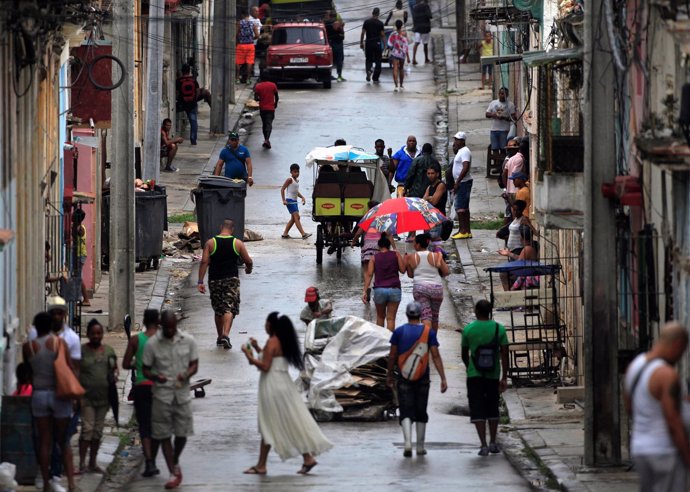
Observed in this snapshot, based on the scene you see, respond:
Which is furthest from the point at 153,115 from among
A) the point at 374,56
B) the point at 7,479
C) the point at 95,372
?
the point at 7,479

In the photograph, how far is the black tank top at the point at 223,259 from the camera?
22.8m

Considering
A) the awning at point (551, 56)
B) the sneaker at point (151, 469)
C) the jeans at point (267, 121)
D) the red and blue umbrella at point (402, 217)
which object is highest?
the awning at point (551, 56)

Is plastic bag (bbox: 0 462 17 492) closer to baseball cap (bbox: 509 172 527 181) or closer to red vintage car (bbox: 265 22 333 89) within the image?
baseball cap (bbox: 509 172 527 181)

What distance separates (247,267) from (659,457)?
11693mm

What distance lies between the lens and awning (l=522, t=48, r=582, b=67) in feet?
62.0

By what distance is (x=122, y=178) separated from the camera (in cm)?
2417

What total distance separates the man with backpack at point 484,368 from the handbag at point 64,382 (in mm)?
4069

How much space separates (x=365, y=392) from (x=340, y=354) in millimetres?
522

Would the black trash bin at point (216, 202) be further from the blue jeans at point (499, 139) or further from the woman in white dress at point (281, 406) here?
the woman in white dress at point (281, 406)

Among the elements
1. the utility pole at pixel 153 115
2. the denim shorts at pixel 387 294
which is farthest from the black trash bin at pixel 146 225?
the denim shorts at pixel 387 294

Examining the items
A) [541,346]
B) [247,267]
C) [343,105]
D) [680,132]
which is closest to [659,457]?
[680,132]

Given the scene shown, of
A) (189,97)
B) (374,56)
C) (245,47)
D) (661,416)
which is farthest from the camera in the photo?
(374,56)

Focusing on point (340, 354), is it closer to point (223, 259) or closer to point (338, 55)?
point (223, 259)

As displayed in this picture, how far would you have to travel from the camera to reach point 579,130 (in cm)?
2194
